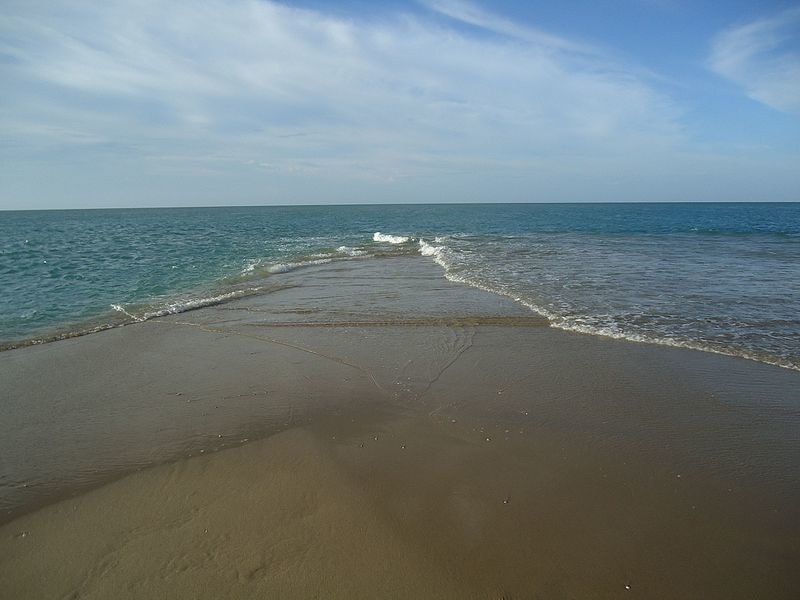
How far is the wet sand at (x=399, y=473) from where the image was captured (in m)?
3.29

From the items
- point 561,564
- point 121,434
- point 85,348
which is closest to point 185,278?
point 85,348

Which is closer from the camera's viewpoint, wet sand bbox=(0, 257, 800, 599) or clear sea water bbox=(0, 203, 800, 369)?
wet sand bbox=(0, 257, 800, 599)

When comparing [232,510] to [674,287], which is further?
[674,287]

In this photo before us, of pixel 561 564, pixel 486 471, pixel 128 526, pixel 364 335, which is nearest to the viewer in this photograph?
pixel 561 564

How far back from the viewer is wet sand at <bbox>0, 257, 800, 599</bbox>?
329cm

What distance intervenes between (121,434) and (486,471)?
4.57 meters

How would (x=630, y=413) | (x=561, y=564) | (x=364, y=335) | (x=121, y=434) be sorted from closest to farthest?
(x=561, y=564) < (x=121, y=434) < (x=630, y=413) < (x=364, y=335)

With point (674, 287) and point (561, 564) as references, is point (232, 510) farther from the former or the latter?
point (674, 287)

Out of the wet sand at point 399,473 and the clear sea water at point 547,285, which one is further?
the clear sea water at point 547,285

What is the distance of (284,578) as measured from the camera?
3.24m

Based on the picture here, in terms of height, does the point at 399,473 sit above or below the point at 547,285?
below

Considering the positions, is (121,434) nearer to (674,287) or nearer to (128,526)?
(128,526)

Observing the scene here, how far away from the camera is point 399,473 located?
4.52m

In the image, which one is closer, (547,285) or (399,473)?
(399,473)
